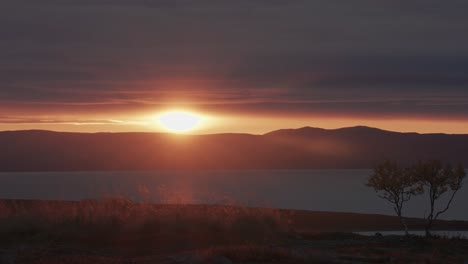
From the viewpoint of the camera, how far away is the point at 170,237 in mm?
25406

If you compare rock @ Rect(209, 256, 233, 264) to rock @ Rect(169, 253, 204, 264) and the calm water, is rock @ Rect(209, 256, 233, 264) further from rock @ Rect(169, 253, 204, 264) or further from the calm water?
the calm water

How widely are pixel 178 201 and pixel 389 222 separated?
63.2ft

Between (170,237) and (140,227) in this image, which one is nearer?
(170,237)

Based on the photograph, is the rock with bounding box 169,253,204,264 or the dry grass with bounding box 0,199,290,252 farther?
the dry grass with bounding box 0,199,290,252

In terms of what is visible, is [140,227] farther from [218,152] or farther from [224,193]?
[218,152]

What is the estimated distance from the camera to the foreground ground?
70.7 feet

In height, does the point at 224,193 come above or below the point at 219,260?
above

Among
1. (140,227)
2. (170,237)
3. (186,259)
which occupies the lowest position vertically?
(186,259)

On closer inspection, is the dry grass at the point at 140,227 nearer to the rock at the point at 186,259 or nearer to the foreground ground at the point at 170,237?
the foreground ground at the point at 170,237

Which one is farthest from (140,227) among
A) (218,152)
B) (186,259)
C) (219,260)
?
(218,152)

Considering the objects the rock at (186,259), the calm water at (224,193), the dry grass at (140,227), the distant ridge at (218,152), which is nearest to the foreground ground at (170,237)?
the dry grass at (140,227)

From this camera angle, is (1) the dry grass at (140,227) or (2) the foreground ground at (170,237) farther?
(1) the dry grass at (140,227)

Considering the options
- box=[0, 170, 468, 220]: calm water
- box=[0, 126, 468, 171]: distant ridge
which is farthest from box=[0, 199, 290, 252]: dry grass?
box=[0, 126, 468, 171]: distant ridge

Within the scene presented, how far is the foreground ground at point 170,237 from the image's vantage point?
21.6m
